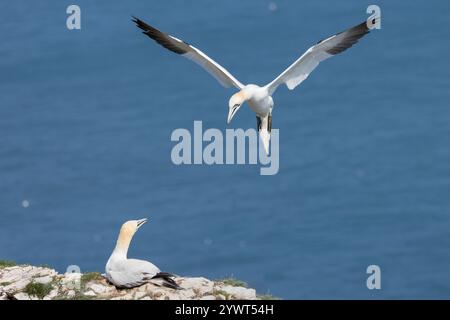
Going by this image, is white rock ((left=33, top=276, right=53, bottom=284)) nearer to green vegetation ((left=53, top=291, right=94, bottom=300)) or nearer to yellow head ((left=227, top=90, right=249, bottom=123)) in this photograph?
green vegetation ((left=53, top=291, right=94, bottom=300))

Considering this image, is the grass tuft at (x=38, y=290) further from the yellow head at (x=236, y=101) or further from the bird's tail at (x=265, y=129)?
the bird's tail at (x=265, y=129)

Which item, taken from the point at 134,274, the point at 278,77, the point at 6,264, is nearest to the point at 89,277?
the point at 134,274

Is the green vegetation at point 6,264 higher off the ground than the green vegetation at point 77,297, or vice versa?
the green vegetation at point 6,264

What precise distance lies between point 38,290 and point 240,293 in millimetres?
3035

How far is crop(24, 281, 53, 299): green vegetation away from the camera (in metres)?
19.8

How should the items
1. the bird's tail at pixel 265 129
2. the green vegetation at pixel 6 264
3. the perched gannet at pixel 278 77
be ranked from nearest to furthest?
the green vegetation at pixel 6 264 → the perched gannet at pixel 278 77 → the bird's tail at pixel 265 129

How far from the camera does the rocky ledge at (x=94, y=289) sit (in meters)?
19.2

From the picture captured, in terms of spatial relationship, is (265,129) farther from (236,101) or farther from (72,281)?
(72,281)

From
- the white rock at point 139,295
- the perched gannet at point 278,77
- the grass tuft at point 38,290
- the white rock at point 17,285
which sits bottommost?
the white rock at point 139,295

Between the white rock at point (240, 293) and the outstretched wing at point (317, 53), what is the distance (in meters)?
5.58

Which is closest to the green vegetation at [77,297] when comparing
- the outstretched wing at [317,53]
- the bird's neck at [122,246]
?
the bird's neck at [122,246]
